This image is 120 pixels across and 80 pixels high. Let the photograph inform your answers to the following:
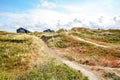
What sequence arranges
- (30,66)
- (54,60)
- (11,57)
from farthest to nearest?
(11,57)
(54,60)
(30,66)

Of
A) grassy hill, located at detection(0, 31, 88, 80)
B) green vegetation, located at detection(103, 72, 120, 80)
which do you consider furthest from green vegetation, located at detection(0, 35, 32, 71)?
green vegetation, located at detection(103, 72, 120, 80)

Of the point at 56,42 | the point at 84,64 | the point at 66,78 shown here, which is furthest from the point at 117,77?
the point at 56,42

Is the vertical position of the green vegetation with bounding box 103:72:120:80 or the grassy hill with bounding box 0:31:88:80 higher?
the grassy hill with bounding box 0:31:88:80

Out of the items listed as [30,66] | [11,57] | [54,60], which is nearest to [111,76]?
[54,60]

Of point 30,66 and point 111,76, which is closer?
point 111,76

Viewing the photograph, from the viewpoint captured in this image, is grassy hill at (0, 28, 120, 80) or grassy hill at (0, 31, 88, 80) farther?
grassy hill at (0, 28, 120, 80)

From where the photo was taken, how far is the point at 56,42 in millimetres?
80812

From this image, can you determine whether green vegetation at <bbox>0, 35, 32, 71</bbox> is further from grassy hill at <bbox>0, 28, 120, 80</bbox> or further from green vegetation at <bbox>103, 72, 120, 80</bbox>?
green vegetation at <bbox>103, 72, 120, 80</bbox>

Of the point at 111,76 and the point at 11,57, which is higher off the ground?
the point at 11,57

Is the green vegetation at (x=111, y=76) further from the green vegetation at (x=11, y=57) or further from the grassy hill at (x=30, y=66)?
the green vegetation at (x=11, y=57)

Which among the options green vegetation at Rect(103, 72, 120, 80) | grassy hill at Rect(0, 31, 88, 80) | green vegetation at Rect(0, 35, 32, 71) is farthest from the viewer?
green vegetation at Rect(0, 35, 32, 71)

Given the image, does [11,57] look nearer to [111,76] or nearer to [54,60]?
[54,60]

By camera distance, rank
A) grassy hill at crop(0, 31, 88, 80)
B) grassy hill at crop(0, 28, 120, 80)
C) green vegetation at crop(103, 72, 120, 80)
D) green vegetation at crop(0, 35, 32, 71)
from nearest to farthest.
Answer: grassy hill at crop(0, 31, 88, 80), grassy hill at crop(0, 28, 120, 80), green vegetation at crop(103, 72, 120, 80), green vegetation at crop(0, 35, 32, 71)

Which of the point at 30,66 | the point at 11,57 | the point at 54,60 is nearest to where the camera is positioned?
the point at 30,66
